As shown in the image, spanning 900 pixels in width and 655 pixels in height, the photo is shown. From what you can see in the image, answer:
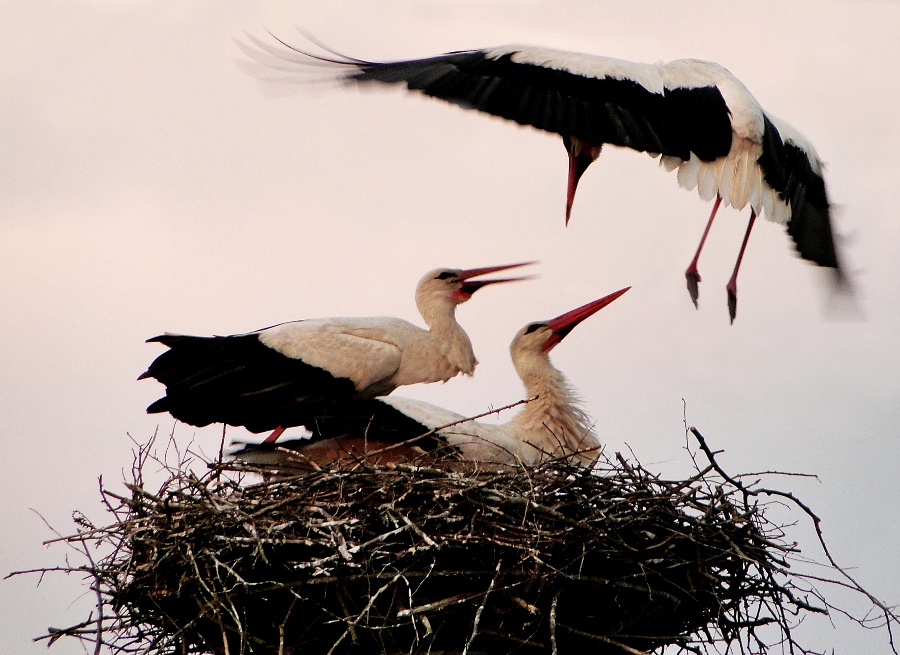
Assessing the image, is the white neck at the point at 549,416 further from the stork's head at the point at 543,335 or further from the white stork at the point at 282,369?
the white stork at the point at 282,369

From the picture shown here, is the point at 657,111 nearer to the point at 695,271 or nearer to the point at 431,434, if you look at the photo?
the point at 695,271

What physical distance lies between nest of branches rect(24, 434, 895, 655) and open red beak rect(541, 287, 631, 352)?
151cm

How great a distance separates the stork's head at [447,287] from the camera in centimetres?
688

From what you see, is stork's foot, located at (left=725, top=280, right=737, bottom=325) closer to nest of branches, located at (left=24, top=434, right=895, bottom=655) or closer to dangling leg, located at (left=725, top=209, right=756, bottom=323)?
dangling leg, located at (left=725, top=209, right=756, bottom=323)

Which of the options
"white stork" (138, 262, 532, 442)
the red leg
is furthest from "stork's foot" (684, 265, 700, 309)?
the red leg

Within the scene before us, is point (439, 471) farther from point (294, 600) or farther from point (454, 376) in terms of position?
point (454, 376)

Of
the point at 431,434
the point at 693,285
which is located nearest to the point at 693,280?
the point at 693,285

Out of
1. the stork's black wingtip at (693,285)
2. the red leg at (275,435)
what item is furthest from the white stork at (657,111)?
the red leg at (275,435)

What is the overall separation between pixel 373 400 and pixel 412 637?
146cm

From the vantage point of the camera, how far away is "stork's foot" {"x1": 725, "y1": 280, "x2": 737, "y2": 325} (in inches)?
275

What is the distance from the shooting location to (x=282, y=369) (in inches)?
246

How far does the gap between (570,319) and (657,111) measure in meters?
1.03

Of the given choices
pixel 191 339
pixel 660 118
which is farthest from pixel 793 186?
pixel 191 339

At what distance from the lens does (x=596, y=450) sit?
647cm
